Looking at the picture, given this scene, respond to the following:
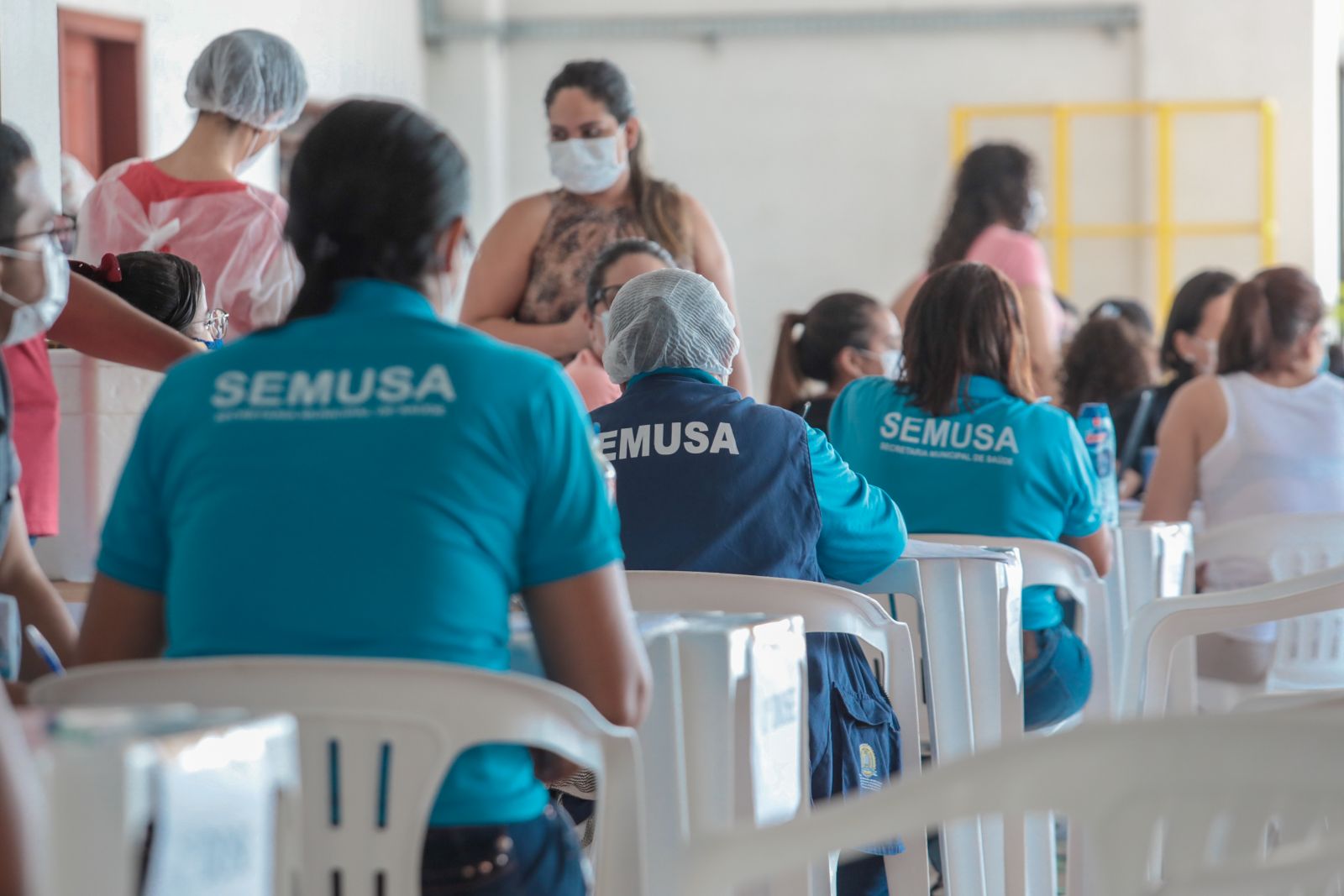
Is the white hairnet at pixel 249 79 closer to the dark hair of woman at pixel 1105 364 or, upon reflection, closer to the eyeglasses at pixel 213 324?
the eyeglasses at pixel 213 324

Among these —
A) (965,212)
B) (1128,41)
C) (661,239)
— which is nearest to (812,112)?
(1128,41)

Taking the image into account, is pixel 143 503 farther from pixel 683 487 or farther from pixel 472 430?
pixel 683 487

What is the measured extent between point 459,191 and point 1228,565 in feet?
8.23

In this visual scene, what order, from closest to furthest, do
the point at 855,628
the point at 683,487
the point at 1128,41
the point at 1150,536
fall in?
the point at 855,628
the point at 683,487
the point at 1150,536
the point at 1128,41

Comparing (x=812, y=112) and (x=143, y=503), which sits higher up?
(x=812, y=112)

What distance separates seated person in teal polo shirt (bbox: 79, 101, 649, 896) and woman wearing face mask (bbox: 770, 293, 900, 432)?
2124mm

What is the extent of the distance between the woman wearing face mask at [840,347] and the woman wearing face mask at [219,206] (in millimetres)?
1192

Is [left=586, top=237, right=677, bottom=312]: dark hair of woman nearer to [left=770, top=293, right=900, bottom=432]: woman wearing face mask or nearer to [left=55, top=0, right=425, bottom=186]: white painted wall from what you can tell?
[left=770, top=293, right=900, bottom=432]: woman wearing face mask

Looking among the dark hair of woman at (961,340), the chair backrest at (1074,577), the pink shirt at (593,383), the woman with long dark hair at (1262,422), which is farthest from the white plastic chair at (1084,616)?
the pink shirt at (593,383)

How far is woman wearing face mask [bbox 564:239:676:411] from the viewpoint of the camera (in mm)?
3059

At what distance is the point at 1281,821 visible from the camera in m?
1.23

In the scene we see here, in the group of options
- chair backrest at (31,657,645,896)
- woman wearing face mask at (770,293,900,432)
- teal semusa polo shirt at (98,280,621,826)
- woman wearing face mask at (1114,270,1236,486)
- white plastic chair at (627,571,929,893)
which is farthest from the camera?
woman wearing face mask at (1114,270,1236,486)

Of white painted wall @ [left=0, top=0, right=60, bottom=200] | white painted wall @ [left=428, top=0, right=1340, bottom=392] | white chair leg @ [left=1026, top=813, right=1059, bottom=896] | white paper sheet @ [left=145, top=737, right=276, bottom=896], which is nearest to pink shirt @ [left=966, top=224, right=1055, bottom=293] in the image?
white chair leg @ [left=1026, top=813, right=1059, bottom=896]

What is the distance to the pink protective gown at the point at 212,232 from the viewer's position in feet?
9.07
